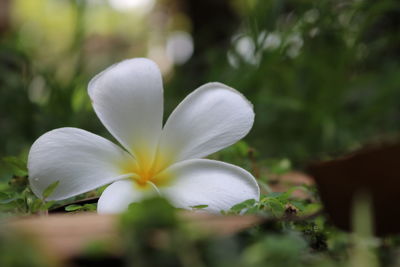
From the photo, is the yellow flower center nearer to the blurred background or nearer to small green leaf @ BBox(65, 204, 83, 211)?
small green leaf @ BBox(65, 204, 83, 211)

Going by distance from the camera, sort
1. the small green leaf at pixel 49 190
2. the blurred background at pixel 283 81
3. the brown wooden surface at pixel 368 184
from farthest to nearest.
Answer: the blurred background at pixel 283 81 → the small green leaf at pixel 49 190 → the brown wooden surface at pixel 368 184

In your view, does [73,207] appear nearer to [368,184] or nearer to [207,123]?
[207,123]

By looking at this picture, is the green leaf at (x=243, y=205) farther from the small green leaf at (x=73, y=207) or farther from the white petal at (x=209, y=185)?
the small green leaf at (x=73, y=207)

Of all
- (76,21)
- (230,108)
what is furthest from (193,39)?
(230,108)

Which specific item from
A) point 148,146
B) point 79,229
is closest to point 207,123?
point 148,146

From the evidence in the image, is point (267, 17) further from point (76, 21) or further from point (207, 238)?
point (207, 238)

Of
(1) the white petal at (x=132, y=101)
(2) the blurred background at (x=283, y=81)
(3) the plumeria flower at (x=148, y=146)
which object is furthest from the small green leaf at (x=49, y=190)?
(2) the blurred background at (x=283, y=81)
